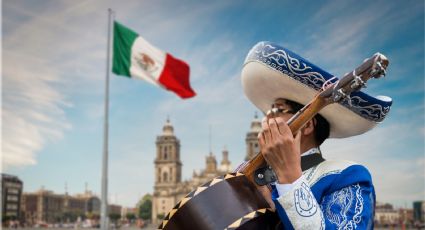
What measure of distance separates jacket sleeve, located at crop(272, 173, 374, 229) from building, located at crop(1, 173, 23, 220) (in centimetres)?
11420

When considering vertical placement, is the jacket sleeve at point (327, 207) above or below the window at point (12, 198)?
below

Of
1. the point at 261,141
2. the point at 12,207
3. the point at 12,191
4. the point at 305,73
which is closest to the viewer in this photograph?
the point at 261,141

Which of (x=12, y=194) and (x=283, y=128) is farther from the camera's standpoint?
(x=12, y=194)

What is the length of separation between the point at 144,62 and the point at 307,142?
47.1ft

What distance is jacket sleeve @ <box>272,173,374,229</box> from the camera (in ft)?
5.03

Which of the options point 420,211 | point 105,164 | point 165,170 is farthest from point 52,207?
point 105,164

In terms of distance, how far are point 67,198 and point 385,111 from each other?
153 metres

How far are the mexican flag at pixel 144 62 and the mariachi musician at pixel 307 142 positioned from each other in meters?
13.9

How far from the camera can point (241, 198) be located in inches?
60.9

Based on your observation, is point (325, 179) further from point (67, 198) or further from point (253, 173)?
point (67, 198)

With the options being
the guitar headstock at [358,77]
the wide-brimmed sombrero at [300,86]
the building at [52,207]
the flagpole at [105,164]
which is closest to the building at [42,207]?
the building at [52,207]

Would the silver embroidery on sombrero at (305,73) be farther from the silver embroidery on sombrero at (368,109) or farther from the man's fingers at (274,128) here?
the man's fingers at (274,128)

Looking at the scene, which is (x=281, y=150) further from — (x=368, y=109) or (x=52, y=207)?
(x=52, y=207)

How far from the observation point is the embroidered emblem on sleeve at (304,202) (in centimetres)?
153
